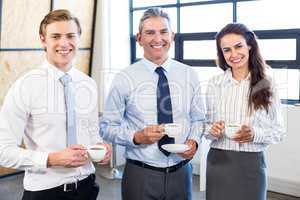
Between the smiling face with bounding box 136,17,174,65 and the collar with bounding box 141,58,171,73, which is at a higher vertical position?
the smiling face with bounding box 136,17,174,65

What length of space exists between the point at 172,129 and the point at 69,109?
481mm

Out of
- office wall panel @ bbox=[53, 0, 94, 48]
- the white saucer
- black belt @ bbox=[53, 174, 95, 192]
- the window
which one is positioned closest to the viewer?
black belt @ bbox=[53, 174, 95, 192]

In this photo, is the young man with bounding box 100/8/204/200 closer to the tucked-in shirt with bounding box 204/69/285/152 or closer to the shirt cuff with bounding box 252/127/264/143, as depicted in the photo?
the tucked-in shirt with bounding box 204/69/285/152

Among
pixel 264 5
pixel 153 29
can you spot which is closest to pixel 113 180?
pixel 264 5

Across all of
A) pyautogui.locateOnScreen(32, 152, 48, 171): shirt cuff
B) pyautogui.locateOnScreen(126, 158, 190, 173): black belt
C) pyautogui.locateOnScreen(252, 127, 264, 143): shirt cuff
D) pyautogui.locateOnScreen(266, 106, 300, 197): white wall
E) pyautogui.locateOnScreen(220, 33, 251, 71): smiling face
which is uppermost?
pyautogui.locateOnScreen(220, 33, 251, 71): smiling face

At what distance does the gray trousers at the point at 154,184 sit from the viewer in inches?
69.5

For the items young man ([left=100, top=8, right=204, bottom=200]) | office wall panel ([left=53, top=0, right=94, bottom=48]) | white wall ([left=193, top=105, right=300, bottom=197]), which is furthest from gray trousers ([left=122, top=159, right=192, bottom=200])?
office wall panel ([left=53, top=0, right=94, bottom=48])

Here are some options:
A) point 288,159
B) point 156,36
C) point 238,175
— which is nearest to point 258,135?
point 238,175

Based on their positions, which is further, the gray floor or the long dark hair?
the gray floor

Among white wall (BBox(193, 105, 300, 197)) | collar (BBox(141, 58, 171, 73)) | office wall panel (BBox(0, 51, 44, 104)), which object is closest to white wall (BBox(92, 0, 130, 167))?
office wall panel (BBox(0, 51, 44, 104))

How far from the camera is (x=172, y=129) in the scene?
67.2 inches

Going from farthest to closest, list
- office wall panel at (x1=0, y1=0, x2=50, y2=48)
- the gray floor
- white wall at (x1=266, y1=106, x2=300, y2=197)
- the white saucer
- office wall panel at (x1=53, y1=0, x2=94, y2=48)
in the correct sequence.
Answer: office wall panel at (x1=53, y1=0, x2=94, y2=48) → office wall panel at (x1=0, y1=0, x2=50, y2=48) → the gray floor → white wall at (x1=266, y1=106, x2=300, y2=197) → the white saucer

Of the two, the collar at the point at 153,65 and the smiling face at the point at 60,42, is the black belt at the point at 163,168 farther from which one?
the smiling face at the point at 60,42

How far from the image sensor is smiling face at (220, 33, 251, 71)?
183 cm
